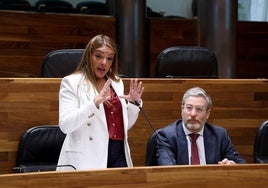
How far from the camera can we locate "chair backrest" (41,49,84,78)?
203 centimetres

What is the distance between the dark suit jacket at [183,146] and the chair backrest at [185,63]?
0.58 metres

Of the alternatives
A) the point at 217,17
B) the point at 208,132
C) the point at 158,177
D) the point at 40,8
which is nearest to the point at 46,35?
the point at 40,8

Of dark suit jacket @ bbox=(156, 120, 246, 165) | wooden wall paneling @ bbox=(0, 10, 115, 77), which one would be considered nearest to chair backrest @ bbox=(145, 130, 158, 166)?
dark suit jacket @ bbox=(156, 120, 246, 165)

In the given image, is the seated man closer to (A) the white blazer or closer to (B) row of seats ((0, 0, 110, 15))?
(A) the white blazer

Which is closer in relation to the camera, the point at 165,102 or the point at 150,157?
the point at 150,157

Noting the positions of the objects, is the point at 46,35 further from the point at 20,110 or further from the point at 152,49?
the point at 20,110

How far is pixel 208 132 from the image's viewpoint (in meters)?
1.63

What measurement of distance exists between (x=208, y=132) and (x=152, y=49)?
195 cm

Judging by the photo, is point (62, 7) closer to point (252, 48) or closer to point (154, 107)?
point (252, 48)

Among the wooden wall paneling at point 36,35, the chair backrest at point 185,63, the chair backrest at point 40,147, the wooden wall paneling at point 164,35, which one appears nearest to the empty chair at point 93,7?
the wooden wall paneling at point 36,35

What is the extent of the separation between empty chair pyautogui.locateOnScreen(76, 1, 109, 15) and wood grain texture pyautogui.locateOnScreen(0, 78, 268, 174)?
174 cm

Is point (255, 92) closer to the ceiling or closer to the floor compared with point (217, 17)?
closer to the floor

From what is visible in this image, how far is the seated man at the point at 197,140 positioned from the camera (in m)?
1.57

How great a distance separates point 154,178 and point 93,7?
8.79ft
